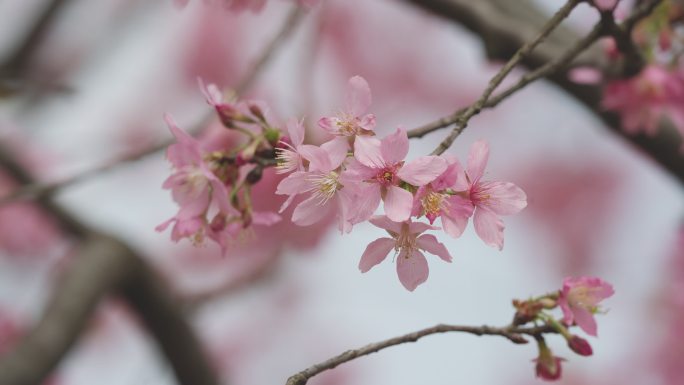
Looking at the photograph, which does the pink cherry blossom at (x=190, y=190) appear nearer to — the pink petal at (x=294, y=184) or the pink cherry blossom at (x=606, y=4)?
the pink petal at (x=294, y=184)

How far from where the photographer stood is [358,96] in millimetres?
735

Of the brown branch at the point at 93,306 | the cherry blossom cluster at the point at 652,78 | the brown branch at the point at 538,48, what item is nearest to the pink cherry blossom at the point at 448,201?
the cherry blossom cluster at the point at 652,78

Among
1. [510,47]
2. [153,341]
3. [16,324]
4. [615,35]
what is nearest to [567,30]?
[510,47]

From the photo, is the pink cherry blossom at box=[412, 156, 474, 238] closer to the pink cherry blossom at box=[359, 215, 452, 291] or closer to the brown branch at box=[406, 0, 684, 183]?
the pink cherry blossom at box=[359, 215, 452, 291]

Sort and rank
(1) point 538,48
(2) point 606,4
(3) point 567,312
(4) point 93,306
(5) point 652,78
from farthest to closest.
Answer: (4) point 93,306
(1) point 538,48
(5) point 652,78
(2) point 606,4
(3) point 567,312

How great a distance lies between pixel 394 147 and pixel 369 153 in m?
0.03

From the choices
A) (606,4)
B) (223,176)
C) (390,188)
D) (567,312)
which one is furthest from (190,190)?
(606,4)

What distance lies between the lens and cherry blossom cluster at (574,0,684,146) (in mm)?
1252

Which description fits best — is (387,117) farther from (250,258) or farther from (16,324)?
(16,324)

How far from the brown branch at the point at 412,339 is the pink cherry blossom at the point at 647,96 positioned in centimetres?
63

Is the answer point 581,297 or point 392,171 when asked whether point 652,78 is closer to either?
point 581,297

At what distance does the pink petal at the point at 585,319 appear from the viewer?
86 centimetres

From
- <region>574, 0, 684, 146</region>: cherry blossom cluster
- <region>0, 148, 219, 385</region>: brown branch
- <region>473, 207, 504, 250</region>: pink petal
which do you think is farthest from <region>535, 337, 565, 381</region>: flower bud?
<region>0, 148, 219, 385</region>: brown branch

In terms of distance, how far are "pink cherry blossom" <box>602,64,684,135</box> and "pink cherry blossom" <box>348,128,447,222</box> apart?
76 centimetres
